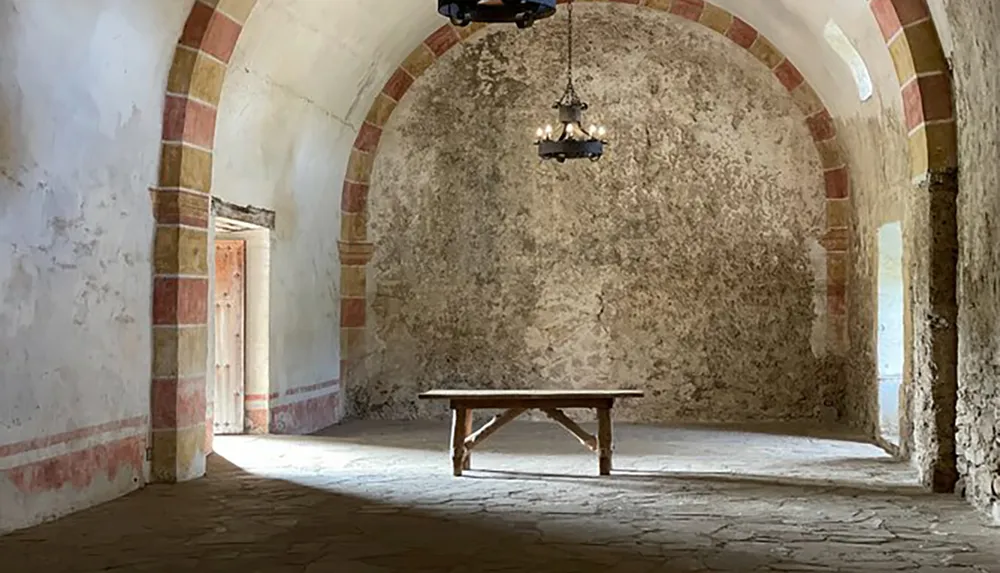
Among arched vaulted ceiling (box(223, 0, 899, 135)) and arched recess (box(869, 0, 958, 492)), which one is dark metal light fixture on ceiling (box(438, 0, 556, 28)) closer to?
arched recess (box(869, 0, 958, 492))

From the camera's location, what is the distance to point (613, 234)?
10.8 metres

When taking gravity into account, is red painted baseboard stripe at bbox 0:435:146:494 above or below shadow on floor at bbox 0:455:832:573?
above

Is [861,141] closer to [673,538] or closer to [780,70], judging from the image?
[780,70]

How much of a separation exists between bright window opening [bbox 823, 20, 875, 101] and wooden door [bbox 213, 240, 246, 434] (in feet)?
16.8

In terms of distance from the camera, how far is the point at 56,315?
18.7ft

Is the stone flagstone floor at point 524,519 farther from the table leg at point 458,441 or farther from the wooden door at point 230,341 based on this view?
the wooden door at point 230,341

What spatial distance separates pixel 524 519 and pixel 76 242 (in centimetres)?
284

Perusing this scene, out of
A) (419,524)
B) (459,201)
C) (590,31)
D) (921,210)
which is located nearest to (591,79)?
(590,31)

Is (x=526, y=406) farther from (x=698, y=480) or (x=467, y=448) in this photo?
(x=698, y=480)

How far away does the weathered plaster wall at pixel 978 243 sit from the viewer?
5629 mm

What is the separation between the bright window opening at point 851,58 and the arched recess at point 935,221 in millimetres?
2125

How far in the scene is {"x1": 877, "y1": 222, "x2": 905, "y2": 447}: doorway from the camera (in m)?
8.90

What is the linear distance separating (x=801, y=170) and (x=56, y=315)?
7300mm

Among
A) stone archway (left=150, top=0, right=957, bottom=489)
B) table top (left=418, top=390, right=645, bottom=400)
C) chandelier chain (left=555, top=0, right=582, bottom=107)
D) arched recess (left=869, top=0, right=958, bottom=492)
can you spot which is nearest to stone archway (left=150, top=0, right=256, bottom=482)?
stone archway (left=150, top=0, right=957, bottom=489)
